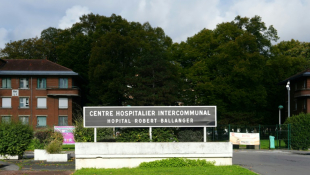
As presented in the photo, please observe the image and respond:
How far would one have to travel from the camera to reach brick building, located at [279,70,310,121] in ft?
190

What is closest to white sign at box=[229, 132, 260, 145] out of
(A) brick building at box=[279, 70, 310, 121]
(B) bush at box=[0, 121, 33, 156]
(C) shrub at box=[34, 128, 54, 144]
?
(C) shrub at box=[34, 128, 54, 144]

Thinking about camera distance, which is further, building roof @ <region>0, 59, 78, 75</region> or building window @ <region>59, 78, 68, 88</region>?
building window @ <region>59, 78, 68, 88</region>

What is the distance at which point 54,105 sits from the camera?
62.9 meters

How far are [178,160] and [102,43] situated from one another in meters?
46.4

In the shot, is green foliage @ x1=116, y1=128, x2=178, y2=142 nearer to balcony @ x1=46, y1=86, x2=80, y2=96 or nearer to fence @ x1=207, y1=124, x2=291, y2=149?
fence @ x1=207, y1=124, x2=291, y2=149

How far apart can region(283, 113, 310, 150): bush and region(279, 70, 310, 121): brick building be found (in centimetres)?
2034

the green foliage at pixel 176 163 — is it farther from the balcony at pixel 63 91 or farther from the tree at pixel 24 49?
the tree at pixel 24 49

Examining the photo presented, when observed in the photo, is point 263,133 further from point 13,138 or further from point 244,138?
point 13,138

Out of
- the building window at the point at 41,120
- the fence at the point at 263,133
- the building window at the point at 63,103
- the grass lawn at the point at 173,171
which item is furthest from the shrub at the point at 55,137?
the building window at the point at 41,120

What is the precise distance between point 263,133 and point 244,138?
19.1 feet

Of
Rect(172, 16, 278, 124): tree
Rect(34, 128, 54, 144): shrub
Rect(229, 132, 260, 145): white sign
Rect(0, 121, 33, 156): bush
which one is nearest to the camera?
Rect(0, 121, 33, 156): bush

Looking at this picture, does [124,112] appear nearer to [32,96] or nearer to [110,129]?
[110,129]

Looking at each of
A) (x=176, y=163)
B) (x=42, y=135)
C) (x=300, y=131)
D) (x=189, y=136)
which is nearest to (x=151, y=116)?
(x=189, y=136)

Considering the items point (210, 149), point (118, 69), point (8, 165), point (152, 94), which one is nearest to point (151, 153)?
point (210, 149)
